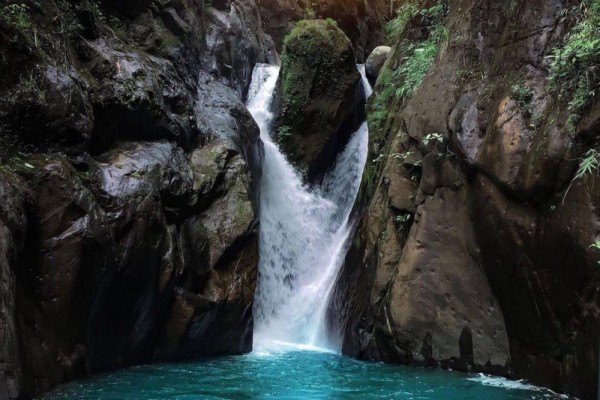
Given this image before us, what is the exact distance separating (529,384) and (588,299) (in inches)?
65.9

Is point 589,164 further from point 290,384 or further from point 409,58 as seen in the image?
point 409,58

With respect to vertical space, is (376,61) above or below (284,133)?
above

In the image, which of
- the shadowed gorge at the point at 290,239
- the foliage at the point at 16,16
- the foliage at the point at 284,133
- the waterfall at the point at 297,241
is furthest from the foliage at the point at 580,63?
the foliage at the point at 284,133

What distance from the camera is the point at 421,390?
291 inches

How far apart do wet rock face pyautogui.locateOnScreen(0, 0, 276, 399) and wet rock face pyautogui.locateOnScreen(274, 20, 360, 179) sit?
8.76 feet

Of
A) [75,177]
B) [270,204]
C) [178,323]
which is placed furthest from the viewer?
[270,204]

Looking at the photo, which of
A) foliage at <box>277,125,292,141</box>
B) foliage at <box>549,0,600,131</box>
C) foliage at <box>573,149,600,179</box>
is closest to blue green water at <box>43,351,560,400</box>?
foliage at <box>573,149,600,179</box>

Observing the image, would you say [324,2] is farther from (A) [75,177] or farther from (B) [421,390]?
(B) [421,390]

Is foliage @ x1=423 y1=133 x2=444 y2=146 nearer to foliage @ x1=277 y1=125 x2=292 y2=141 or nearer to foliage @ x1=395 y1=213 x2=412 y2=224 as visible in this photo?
foliage @ x1=395 y1=213 x2=412 y2=224

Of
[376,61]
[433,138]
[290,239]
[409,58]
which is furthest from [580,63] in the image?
[376,61]

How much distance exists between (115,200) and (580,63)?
22.5 feet

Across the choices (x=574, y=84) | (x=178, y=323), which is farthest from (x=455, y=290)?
(x=178, y=323)

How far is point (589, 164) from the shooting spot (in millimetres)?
6391

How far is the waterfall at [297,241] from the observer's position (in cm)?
1252
